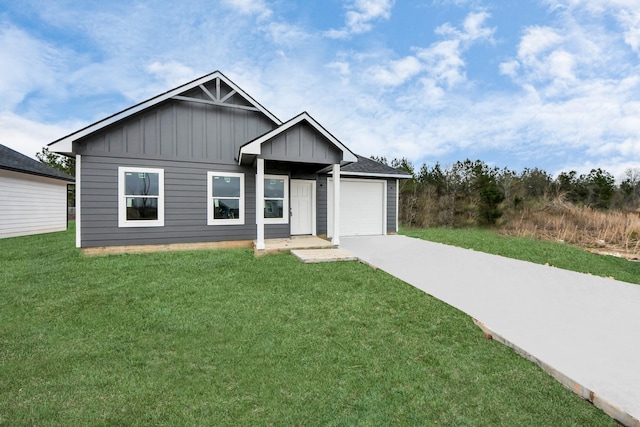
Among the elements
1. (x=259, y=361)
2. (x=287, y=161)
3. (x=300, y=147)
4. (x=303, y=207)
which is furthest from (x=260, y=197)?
(x=259, y=361)

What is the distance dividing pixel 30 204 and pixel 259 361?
54.7 feet

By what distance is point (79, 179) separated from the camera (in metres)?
7.46

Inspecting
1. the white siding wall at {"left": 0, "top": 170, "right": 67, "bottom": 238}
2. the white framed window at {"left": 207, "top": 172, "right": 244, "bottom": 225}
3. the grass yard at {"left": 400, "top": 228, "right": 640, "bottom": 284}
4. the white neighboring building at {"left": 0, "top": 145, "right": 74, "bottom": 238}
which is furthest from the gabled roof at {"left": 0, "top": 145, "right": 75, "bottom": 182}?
the grass yard at {"left": 400, "top": 228, "right": 640, "bottom": 284}

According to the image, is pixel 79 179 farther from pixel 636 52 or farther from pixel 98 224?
pixel 636 52

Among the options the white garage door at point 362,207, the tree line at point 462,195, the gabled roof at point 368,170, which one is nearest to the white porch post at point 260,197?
the gabled roof at point 368,170

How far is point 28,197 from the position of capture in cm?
1295

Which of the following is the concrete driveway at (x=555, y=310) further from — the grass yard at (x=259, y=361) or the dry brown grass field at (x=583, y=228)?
the dry brown grass field at (x=583, y=228)

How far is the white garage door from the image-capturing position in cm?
1143

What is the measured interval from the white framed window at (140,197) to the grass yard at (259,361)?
3.25 m

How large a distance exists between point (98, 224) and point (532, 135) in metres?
20.5

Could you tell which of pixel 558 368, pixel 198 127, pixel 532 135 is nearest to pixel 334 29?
pixel 198 127

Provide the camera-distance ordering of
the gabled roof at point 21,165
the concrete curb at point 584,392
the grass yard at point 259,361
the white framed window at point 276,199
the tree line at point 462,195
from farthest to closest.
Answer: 1. the tree line at point 462,195
2. the gabled roof at point 21,165
3. the white framed window at point 276,199
4. the grass yard at point 259,361
5. the concrete curb at point 584,392

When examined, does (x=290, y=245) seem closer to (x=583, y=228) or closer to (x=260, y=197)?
(x=260, y=197)

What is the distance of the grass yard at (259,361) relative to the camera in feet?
6.59
